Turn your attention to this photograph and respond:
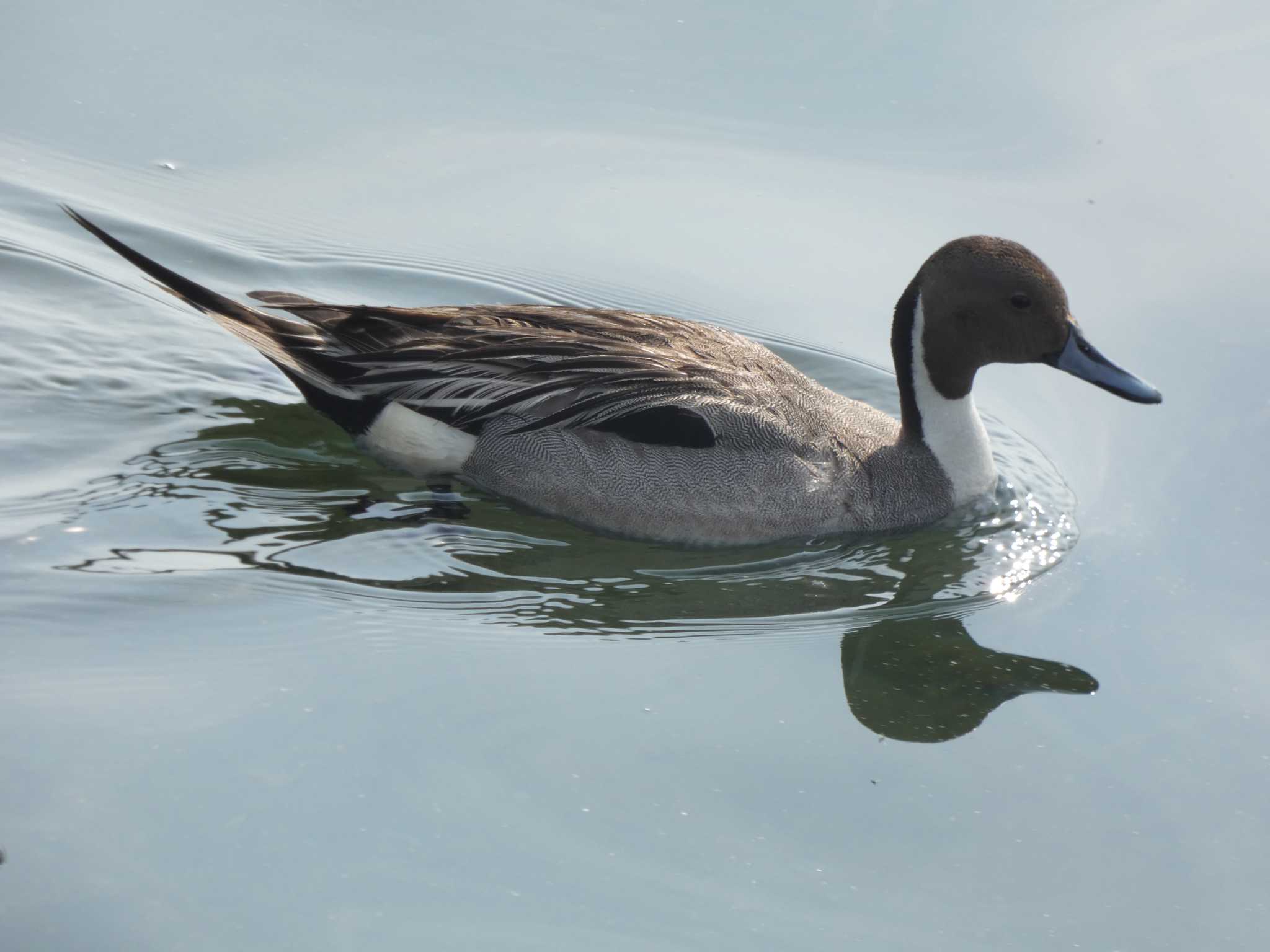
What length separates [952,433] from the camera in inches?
233

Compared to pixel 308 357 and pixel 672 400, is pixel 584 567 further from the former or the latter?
pixel 308 357

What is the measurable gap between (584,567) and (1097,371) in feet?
6.53

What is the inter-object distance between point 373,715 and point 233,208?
3685 millimetres

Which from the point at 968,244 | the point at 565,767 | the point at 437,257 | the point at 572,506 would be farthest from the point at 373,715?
the point at 437,257

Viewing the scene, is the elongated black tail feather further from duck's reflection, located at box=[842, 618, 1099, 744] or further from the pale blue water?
duck's reflection, located at box=[842, 618, 1099, 744]

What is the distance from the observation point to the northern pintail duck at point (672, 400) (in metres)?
5.54

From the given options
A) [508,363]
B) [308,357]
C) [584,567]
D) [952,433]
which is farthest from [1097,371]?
[308,357]

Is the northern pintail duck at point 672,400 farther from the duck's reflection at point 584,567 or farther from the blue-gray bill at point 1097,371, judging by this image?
the duck's reflection at point 584,567

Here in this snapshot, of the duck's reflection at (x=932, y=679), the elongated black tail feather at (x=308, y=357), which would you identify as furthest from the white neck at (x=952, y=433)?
the elongated black tail feather at (x=308, y=357)

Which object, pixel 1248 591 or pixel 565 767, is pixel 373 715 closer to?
pixel 565 767

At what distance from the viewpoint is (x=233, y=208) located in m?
7.29

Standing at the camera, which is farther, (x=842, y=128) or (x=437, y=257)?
(x=842, y=128)

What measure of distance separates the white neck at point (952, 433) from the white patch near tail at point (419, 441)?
171 centimetres

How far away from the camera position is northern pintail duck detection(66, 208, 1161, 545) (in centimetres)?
554
